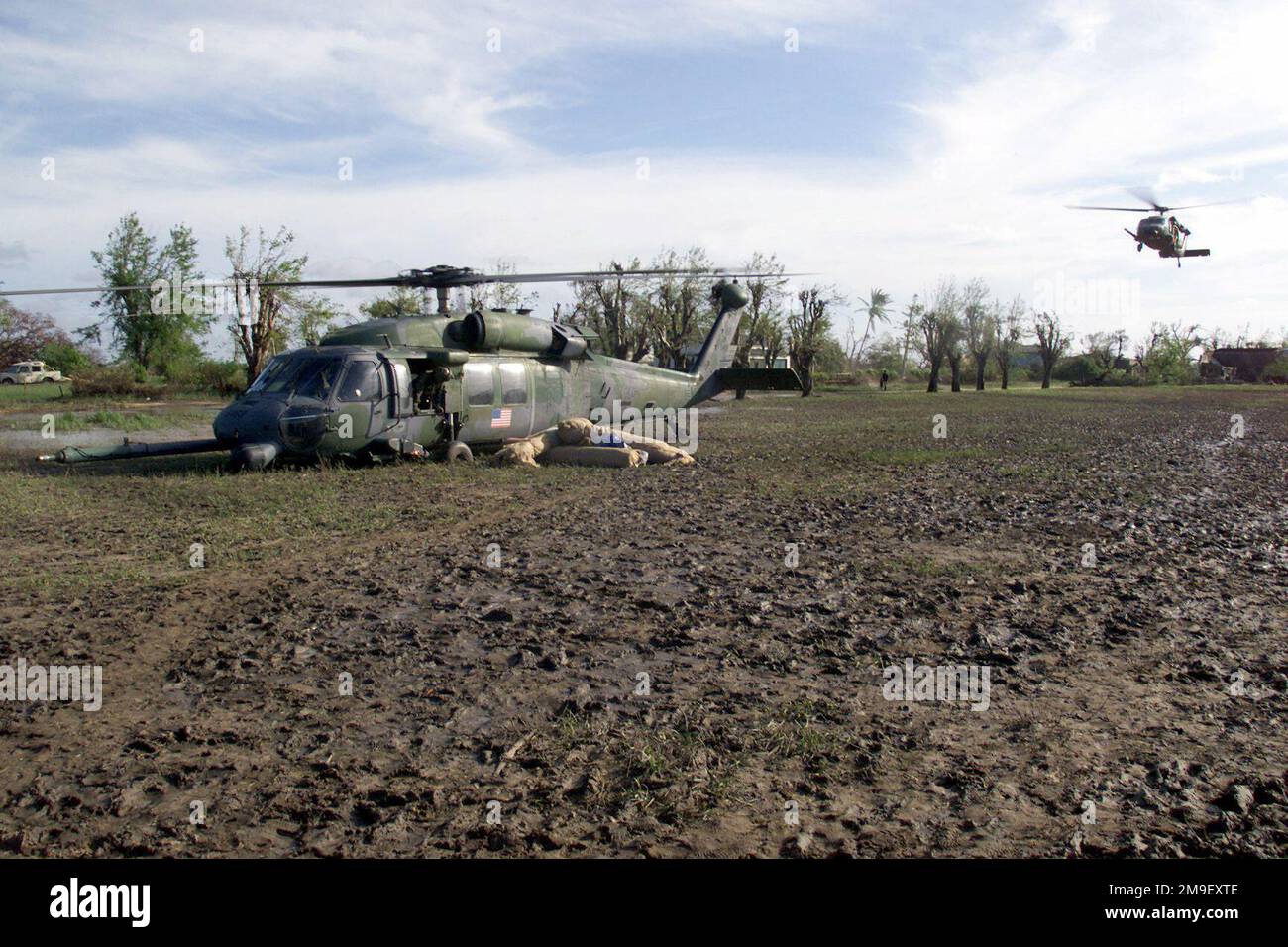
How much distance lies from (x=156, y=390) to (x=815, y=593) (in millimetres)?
49369

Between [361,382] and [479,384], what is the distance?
9.03ft

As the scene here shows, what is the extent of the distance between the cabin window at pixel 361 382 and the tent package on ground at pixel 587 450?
8.72 feet

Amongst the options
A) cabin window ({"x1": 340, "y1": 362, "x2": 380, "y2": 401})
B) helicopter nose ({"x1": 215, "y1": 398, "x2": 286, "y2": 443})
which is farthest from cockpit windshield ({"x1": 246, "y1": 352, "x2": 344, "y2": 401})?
helicopter nose ({"x1": 215, "y1": 398, "x2": 286, "y2": 443})

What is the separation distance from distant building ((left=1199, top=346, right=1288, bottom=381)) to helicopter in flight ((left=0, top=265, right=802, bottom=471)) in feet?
369

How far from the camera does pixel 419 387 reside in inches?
679

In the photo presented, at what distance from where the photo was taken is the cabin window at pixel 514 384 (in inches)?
739

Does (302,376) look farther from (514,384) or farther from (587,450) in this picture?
(587,450)

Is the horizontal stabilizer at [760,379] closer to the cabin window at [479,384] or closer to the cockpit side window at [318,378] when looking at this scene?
the cabin window at [479,384]

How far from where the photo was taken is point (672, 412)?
2467cm

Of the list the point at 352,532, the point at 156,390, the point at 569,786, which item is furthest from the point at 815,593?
the point at 156,390

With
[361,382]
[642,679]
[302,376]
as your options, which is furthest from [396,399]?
[642,679]

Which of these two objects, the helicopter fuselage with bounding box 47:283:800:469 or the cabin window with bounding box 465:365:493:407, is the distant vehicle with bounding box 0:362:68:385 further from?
the cabin window with bounding box 465:365:493:407
